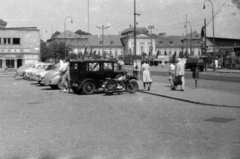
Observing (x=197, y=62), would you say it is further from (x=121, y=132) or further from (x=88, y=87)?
(x=121, y=132)

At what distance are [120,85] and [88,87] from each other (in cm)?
165

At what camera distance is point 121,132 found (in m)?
8.52

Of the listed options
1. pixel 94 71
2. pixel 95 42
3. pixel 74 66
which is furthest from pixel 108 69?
pixel 95 42

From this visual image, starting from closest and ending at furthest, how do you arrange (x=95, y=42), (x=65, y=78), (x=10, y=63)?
(x=65, y=78), (x=10, y=63), (x=95, y=42)

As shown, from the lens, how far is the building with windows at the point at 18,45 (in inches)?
2633

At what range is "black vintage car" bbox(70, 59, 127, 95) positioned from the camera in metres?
18.7

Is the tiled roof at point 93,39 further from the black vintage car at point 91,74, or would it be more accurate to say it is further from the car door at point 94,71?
the car door at point 94,71

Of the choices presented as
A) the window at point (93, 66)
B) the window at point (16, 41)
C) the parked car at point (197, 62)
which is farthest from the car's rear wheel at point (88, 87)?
the window at point (16, 41)

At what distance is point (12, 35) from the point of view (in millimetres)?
67125

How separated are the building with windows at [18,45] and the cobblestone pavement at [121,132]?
55.9 m

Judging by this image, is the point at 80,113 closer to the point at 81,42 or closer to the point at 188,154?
the point at 188,154

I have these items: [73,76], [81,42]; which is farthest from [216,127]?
→ [81,42]

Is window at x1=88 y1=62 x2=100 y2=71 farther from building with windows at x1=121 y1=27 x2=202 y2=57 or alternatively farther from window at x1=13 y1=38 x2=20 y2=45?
building with windows at x1=121 y1=27 x2=202 y2=57

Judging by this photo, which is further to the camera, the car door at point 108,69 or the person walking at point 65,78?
the person walking at point 65,78
